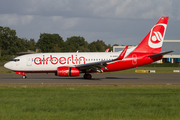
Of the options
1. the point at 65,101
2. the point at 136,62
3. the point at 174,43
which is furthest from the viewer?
the point at 174,43

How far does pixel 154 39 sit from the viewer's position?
1130 inches

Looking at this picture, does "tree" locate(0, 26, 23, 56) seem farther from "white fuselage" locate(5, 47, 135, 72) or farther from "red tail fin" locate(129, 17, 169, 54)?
"red tail fin" locate(129, 17, 169, 54)

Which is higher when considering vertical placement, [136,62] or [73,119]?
[136,62]

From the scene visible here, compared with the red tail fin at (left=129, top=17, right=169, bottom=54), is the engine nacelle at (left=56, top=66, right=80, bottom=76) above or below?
below

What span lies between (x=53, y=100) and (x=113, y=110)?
3.66 meters

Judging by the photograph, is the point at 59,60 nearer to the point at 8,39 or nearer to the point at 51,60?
the point at 51,60

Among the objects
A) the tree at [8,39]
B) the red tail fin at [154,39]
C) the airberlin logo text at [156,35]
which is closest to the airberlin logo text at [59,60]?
the red tail fin at [154,39]

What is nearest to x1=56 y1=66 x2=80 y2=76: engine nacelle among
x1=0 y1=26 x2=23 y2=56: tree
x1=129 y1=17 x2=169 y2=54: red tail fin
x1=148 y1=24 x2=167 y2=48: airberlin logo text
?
x1=129 y1=17 x2=169 y2=54: red tail fin

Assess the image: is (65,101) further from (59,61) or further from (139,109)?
(59,61)

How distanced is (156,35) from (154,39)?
1.76 feet

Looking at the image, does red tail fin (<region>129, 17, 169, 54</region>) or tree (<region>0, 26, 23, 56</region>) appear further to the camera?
tree (<region>0, 26, 23, 56</region>)

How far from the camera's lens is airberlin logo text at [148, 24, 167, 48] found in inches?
1122

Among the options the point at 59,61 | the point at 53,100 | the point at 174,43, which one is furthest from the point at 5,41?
the point at 53,100

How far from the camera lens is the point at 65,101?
11.7m
